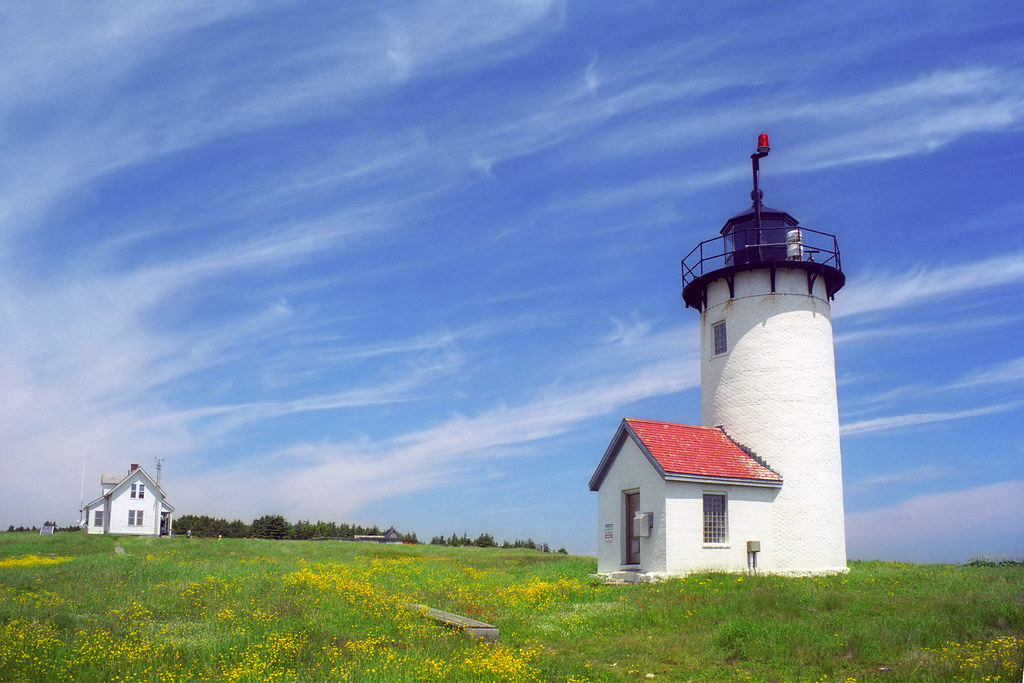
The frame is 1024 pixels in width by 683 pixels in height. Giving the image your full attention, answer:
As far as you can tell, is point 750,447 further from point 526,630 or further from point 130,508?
point 130,508

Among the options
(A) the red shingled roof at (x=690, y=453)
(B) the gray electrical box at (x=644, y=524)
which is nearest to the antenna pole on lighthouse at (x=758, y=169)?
(A) the red shingled roof at (x=690, y=453)

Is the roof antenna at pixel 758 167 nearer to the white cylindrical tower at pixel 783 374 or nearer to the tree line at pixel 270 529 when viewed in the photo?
the white cylindrical tower at pixel 783 374

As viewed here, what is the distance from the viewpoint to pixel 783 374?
982 inches

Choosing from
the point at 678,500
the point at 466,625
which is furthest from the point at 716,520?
the point at 466,625

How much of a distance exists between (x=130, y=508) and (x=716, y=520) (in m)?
59.2

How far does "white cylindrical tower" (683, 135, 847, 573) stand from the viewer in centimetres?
2416

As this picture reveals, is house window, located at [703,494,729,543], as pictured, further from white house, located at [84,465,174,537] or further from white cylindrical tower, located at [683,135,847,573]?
white house, located at [84,465,174,537]

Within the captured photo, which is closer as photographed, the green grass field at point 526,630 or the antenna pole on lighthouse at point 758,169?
the green grass field at point 526,630

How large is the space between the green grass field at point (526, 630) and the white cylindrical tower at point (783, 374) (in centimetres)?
282

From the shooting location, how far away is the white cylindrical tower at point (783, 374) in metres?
24.2

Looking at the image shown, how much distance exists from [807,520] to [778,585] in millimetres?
6510

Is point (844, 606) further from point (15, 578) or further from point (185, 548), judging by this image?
point (185, 548)

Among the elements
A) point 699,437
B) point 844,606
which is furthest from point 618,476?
point 844,606

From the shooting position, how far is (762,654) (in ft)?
41.0
